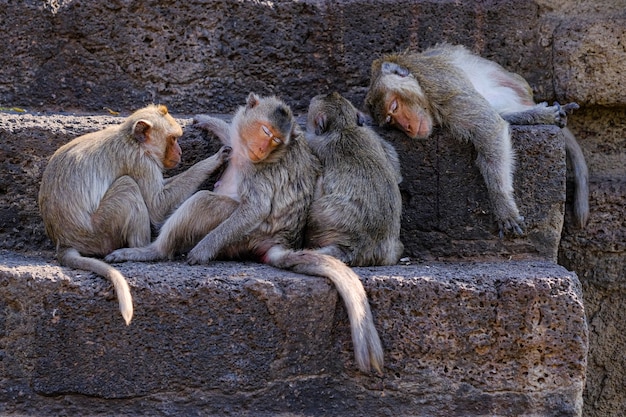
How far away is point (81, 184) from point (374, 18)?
231cm

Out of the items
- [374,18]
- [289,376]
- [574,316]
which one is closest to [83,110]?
[374,18]

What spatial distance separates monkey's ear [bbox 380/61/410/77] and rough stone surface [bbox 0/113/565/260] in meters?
0.40

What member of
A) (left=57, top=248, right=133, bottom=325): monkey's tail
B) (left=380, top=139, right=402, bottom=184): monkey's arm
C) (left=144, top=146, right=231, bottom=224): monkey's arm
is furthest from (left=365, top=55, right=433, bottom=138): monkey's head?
(left=57, top=248, right=133, bottom=325): monkey's tail

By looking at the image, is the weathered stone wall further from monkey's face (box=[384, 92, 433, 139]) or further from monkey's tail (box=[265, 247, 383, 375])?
monkey's tail (box=[265, 247, 383, 375])

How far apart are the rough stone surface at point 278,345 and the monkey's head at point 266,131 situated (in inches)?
28.0

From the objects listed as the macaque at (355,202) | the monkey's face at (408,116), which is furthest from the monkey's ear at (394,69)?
the macaque at (355,202)

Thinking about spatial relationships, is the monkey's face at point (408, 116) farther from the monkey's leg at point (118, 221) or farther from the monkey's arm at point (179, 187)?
the monkey's leg at point (118, 221)

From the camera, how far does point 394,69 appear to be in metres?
5.06

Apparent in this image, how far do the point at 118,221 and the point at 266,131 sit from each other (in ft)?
2.86

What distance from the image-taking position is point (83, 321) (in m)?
3.82

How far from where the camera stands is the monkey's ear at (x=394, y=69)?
16.6ft

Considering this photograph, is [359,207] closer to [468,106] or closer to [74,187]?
[468,106]

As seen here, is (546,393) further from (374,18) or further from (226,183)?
(374,18)

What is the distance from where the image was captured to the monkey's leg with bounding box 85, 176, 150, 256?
4312 mm
